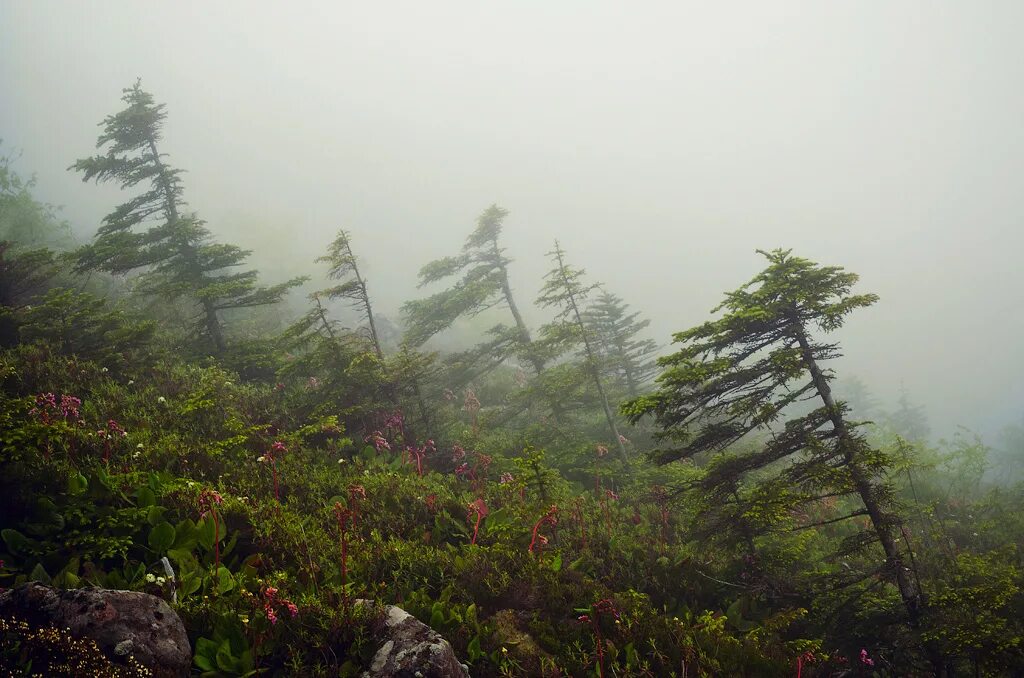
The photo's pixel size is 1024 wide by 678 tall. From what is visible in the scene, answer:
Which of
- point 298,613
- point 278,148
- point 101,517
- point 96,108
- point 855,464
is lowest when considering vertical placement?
point 855,464

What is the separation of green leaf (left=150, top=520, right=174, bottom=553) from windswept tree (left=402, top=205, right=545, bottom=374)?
12532 millimetres

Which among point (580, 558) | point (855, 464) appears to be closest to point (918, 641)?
point (855, 464)

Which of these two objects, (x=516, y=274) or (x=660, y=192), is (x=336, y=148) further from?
(x=660, y=192)

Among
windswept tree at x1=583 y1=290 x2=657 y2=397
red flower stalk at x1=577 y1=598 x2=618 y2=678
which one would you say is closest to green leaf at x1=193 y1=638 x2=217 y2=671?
red flower stalk at x1=577 y1=598 x2=618 y2=678

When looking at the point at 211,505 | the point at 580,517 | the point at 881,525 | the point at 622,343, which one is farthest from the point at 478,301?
the point at 881,525

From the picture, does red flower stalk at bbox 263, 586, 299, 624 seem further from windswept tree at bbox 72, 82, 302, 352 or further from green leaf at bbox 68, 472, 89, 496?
windswept tree at bbox 72, 82, 302, 352

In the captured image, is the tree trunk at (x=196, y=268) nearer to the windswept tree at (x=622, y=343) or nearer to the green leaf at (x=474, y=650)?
the green leaf at (x=474, y=650)

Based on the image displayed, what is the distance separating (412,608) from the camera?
5.44 metres

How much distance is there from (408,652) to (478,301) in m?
16.6

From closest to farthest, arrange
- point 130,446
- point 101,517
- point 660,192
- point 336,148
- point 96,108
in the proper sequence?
1. point 101,517
2. point 130,446
3. point 96,108
4. point 336,148
5. point 660,192

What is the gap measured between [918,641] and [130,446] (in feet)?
41.6

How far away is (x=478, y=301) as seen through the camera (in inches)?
795

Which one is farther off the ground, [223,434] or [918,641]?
[223,434]

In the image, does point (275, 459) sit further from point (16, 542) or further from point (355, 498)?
point (16, 542)
